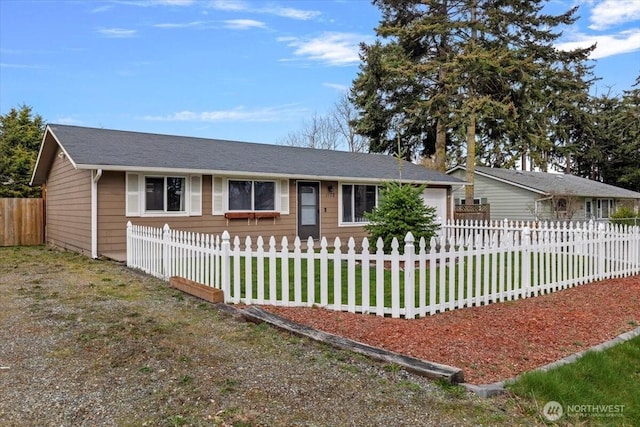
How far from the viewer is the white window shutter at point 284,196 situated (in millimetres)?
13734

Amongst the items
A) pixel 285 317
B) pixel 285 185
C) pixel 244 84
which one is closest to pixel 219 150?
pixel 285 185

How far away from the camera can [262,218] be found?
43.7 ft

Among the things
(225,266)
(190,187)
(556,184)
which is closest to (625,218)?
(556,184)

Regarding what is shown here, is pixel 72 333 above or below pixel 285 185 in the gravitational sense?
below

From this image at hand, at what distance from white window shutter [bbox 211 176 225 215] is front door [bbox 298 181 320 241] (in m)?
2.66

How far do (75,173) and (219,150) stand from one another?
447 cm

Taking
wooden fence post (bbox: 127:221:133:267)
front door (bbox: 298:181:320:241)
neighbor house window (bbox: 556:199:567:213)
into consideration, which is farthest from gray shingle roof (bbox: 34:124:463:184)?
neighbor house window (bbox: 556:199:567:213)

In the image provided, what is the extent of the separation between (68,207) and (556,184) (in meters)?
26.2

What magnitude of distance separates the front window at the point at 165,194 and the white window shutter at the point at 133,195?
231 millimetres

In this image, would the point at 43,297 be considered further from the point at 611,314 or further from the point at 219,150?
the point at 219,150

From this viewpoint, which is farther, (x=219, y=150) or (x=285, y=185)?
(x=219, y=150)

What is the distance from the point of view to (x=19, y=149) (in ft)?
73.6

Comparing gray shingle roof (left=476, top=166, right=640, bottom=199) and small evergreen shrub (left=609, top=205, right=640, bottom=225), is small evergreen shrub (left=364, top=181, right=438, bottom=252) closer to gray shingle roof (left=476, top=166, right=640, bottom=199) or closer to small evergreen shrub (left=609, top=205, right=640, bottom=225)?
gray shingle roof (left=476, top=166, right=640, bottom=199)

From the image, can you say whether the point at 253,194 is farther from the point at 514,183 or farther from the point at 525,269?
the point at 514,183
